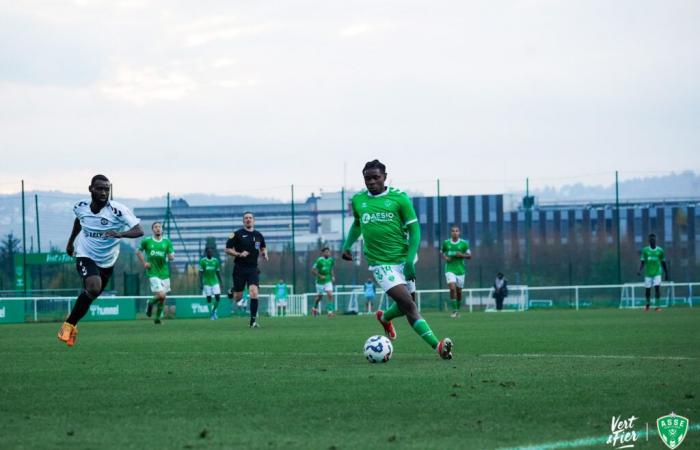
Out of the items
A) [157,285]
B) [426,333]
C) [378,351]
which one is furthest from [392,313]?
[157,285]

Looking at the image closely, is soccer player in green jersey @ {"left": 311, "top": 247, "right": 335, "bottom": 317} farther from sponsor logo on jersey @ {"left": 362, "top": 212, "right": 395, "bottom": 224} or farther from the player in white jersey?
sponsor logo on jersey @ {"left": 362, "top": 212, "right": 395, "bottom": 224}

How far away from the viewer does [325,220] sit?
208ft

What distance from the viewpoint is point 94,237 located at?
14.7 metres

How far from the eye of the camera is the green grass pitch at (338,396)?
6672mm

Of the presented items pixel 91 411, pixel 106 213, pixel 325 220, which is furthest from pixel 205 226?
pixel 91 411

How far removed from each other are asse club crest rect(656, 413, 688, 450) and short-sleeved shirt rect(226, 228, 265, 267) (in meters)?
17.9

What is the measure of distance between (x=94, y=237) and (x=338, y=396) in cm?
699

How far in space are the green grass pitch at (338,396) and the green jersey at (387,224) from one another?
120 centimetres

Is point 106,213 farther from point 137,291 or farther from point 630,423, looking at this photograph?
point 137,291

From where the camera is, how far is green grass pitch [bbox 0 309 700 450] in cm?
667

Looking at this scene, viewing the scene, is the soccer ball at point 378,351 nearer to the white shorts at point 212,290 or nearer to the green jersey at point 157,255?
the green jersey at point 157,255

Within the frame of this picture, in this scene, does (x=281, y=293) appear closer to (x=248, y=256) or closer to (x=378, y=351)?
(x=248, y=256)

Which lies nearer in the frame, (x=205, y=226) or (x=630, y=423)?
(x=630, y=423)

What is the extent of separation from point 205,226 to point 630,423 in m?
47.7
